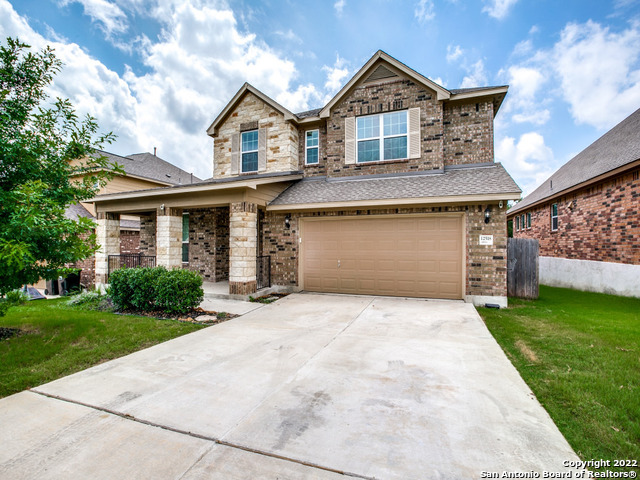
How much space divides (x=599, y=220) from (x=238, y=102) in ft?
46.1

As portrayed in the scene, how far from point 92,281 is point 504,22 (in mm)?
19654

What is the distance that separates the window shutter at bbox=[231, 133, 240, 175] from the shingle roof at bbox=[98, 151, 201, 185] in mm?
8698

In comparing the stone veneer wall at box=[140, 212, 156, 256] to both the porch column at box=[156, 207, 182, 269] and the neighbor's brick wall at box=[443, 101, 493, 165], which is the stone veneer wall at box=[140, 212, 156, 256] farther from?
the neighbor's brick wall at box=[443, 101, 493, 165]

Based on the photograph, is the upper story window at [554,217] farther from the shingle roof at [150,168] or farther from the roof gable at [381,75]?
the shingle roof at [150,168]

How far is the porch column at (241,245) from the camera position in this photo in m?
8.45

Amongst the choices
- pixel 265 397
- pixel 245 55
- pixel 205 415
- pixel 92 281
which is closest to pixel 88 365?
pixel 205 415

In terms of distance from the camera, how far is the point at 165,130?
73.0ft

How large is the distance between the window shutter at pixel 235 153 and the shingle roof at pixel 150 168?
342 inches

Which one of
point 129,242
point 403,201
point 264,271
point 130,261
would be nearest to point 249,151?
point 264,271

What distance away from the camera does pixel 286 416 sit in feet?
9.18

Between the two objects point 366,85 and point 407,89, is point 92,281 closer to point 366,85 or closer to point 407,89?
point 366,85

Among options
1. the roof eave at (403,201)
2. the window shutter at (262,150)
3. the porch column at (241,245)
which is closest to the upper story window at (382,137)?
the roof eave at (403,201)

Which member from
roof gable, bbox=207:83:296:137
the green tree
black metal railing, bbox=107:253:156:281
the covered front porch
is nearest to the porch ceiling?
the covered front porch

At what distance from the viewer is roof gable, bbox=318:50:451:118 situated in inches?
364
